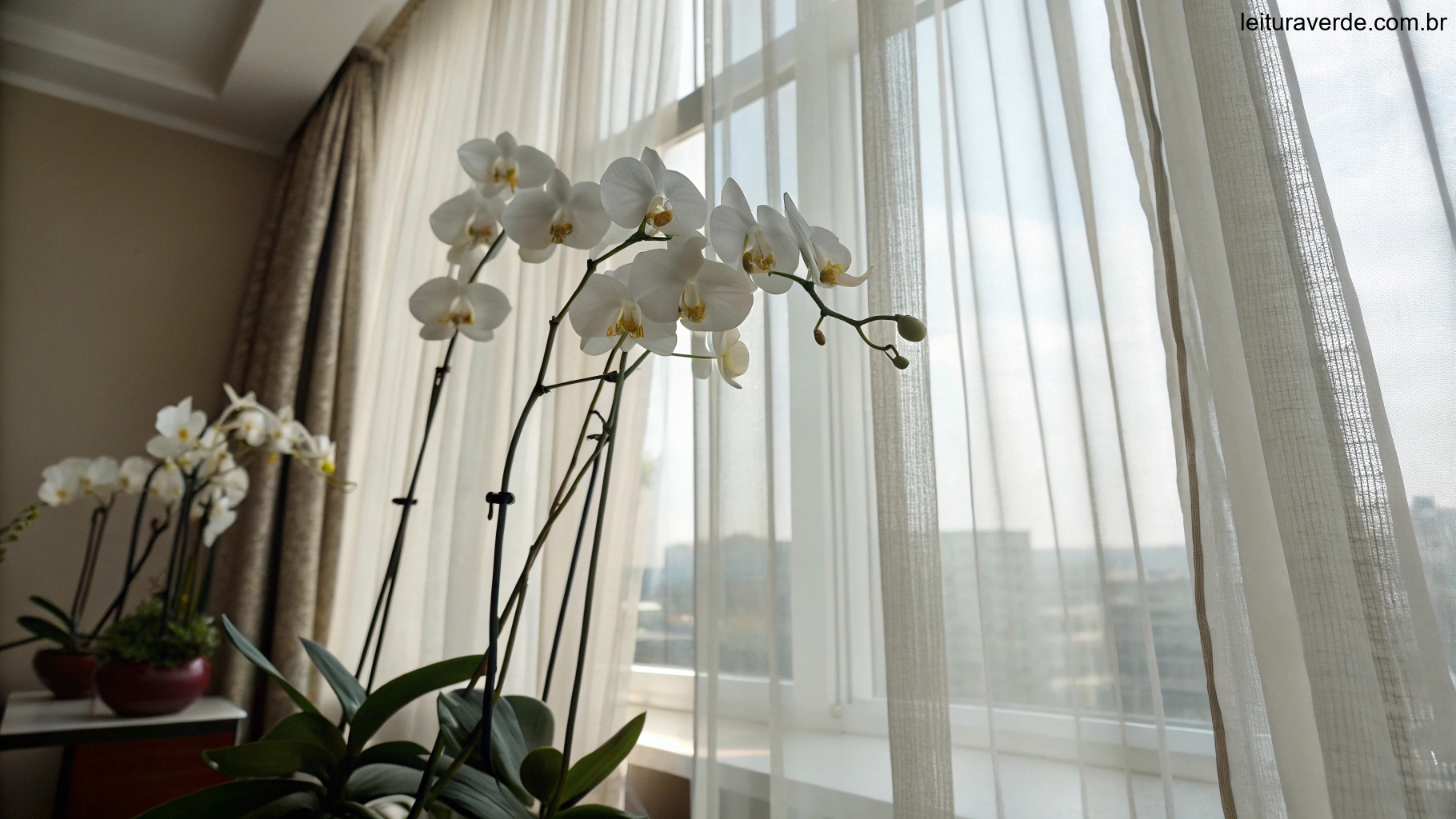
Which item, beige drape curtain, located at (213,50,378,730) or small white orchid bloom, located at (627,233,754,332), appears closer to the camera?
small white orchid bloom, located at (627,233,754,332)

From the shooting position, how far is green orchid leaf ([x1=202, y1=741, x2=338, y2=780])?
23.9 inches

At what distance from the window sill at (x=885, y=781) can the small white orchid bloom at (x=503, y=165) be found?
736 millimetres

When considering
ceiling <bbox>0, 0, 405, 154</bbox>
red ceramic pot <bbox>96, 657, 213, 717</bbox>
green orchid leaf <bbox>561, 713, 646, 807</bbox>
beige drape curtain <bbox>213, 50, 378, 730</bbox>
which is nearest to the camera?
green orchid leaf <bbox>561, 713, 646, 807</bbox>

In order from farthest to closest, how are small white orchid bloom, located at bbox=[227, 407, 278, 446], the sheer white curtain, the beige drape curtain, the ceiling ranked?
the ceiling < the beige drape curtain < small white orchid bloom, located at bbox=[227, 407, 278, 446] < the sheer white curtain

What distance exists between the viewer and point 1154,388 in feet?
2.62

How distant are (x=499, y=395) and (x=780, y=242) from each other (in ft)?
4.11

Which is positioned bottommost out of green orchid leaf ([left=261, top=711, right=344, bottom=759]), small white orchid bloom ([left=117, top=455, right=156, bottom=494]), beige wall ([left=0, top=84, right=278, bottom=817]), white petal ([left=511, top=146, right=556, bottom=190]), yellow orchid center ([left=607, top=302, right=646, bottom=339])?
green orchid leaf ([left=261, top=711, right=344, bottom=759])

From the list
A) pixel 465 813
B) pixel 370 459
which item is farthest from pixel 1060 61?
pixel 370 459

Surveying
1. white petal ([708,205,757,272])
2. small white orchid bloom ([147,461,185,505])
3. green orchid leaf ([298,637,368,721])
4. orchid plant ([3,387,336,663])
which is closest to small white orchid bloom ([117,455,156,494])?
orchid plant ([3,387,336,663])

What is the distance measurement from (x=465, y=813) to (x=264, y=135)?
10.8 ft

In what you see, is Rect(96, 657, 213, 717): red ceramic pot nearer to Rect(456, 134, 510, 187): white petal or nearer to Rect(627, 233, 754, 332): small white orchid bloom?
Rect(456, 134, 510, 187): white petal

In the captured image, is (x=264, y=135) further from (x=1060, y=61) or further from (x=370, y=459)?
(x=1060, y=61)

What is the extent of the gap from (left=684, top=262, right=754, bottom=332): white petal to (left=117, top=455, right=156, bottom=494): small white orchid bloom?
6.66ft

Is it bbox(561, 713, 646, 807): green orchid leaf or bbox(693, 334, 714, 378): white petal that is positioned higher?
bbox(693, 334, 714, 378): white petal
